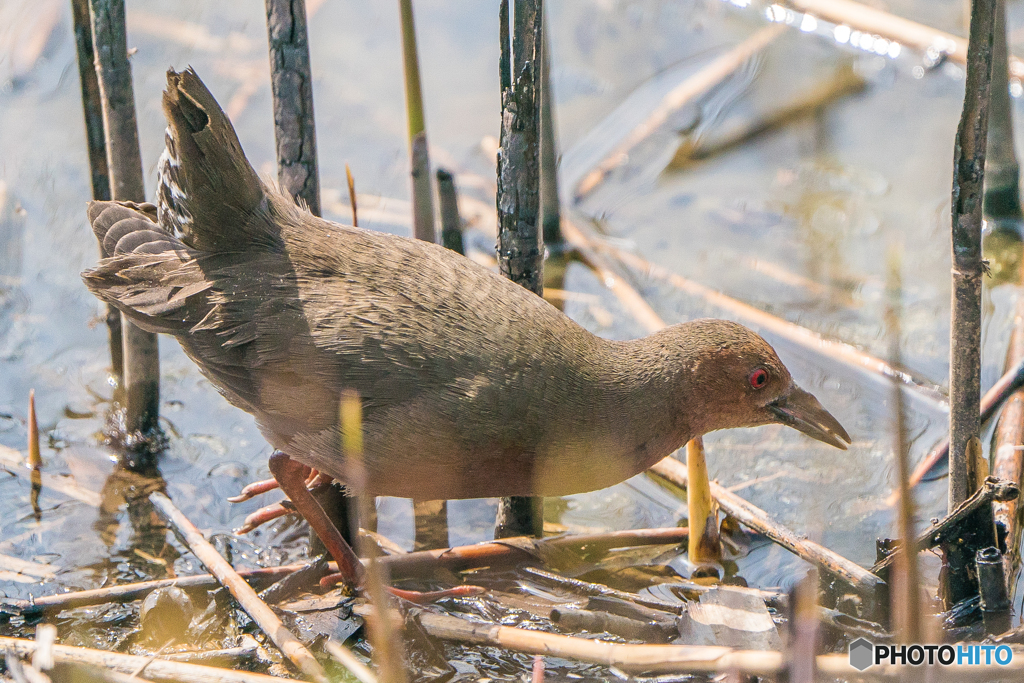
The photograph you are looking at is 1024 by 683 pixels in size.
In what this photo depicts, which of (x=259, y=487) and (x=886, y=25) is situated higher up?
(x=886, y=25)

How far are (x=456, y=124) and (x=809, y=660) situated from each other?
17.4 ft

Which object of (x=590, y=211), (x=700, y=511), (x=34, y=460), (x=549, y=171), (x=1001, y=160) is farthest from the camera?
(x=590, y=211)

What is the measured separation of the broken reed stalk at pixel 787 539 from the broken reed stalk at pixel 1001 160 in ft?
7.87

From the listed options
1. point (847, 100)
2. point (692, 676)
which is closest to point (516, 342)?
point (692, 676)

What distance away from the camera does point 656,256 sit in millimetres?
5957

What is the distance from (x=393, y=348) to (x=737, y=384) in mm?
1286

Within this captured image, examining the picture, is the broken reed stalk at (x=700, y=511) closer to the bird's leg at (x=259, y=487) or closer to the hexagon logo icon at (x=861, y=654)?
the hexagon logo icon at (x=861, y=654)

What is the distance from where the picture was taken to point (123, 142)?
13.7ft

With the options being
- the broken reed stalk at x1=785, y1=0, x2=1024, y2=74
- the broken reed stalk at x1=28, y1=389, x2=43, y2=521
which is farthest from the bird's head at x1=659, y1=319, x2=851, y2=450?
the broken reed stalk at x1=785, y1=0, x2=1024, y2=74

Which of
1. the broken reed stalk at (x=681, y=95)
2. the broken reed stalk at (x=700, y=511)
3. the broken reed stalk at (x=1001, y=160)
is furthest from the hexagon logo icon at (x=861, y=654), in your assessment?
the broken reed stalk at (x=681, y=95)

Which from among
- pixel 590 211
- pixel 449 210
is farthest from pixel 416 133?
pixel 590 211

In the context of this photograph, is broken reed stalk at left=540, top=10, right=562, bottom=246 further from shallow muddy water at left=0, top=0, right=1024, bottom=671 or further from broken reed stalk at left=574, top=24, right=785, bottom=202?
broken reed stalk at left=574, top=24, right=785, bottom=202

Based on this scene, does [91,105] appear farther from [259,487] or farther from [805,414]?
[805,414]

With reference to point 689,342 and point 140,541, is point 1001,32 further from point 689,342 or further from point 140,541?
point 140,541
